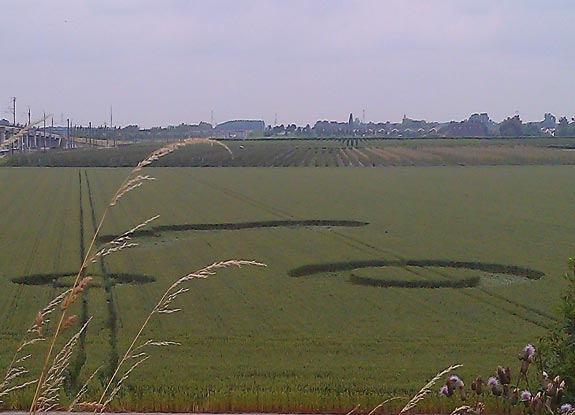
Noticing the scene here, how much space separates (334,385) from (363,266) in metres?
11.1

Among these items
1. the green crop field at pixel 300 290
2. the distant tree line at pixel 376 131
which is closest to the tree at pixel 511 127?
the distant tree line at pixel 376 131

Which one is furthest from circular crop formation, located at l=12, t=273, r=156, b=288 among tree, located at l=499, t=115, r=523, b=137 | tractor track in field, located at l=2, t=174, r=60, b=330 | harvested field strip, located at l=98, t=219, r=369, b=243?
tree, located at l=499, t=115, r=523, b=137

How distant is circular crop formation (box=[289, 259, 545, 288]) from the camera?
1944cm

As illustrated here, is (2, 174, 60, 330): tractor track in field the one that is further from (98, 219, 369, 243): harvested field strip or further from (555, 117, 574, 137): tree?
(555, 117, 574, 137): tree

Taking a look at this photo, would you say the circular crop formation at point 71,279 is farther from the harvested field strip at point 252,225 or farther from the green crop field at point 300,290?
the harvested field strip at point 252,225

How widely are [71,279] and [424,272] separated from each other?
9.08 m

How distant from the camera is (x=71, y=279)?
19406 millimetres

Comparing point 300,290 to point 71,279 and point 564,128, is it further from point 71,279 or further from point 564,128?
point 564,128

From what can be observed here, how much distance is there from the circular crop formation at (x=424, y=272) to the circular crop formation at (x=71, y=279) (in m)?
3.90

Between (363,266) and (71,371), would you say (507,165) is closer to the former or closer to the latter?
(363,266)

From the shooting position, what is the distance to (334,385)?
35.1 feet

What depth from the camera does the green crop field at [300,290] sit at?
1123 centimetres

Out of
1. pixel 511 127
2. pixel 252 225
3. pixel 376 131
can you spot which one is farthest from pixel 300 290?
pixel 376 131

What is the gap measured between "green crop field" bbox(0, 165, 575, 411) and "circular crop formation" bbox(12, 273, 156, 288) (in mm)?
71
